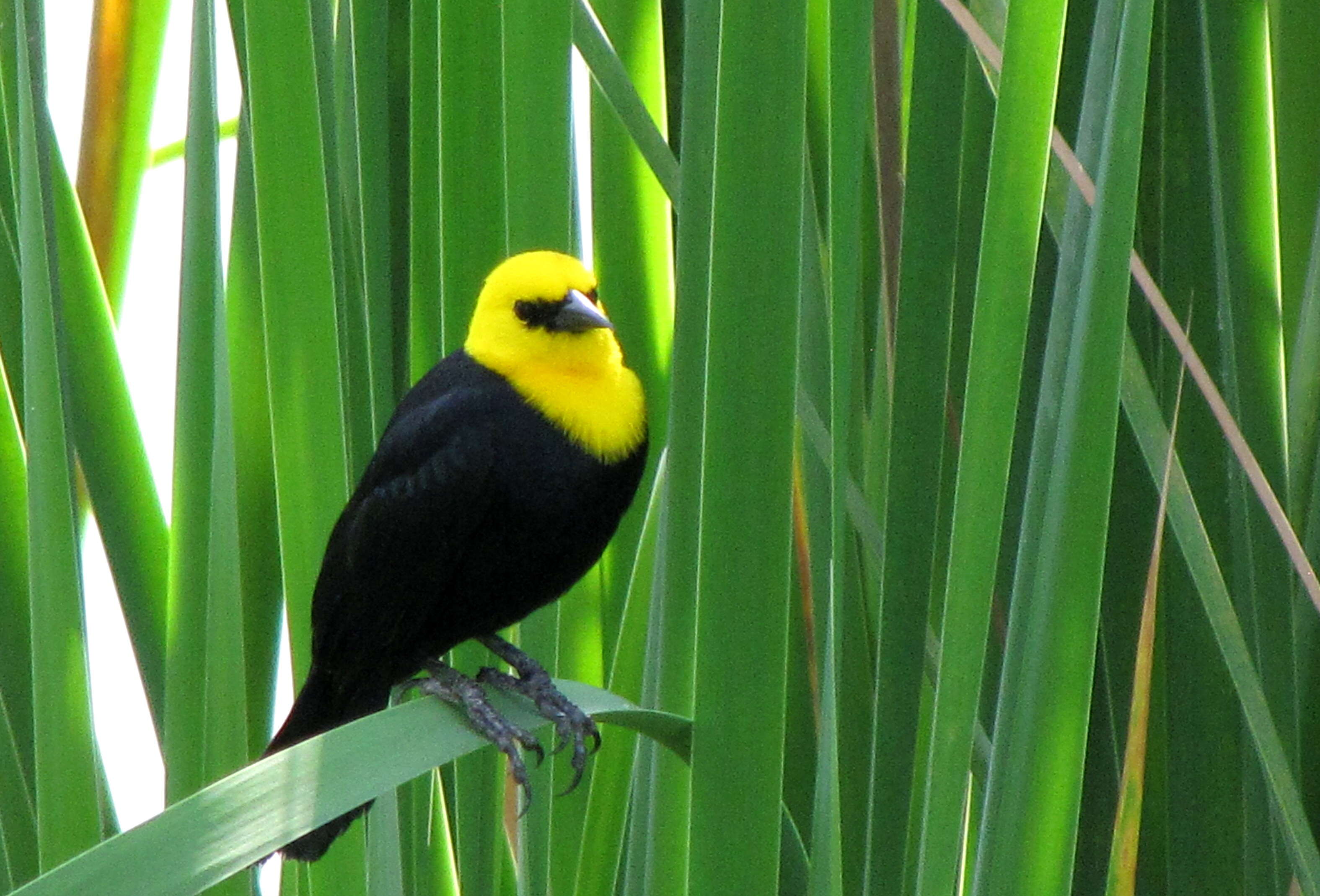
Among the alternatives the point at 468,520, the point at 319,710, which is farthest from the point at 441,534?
the point at 319,710

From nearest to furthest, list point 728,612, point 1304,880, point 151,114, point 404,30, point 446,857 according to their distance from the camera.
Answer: point 728,612 → point 1304,880 → point 446,857 → point 404,30 → point 151,114

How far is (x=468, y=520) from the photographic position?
2.89ft

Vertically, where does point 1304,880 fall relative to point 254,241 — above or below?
below

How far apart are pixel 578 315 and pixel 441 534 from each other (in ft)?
0.53

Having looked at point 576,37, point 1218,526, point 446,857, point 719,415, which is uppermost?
point 576,37

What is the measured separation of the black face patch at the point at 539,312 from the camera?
944mm

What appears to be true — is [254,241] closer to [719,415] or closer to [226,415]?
[226,415]

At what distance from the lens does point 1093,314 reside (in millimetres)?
524

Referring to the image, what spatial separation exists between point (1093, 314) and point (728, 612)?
17cm

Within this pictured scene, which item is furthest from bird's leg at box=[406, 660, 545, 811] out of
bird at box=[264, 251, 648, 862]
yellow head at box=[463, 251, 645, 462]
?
yellow head at box=[463, 251, 645, 462]

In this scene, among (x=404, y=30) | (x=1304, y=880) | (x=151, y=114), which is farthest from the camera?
(x=151, y=114)

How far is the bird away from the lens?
857 millimetres

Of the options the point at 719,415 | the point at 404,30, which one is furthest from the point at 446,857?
the point at 404,30

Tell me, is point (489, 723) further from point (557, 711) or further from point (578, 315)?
point (578, 315)
